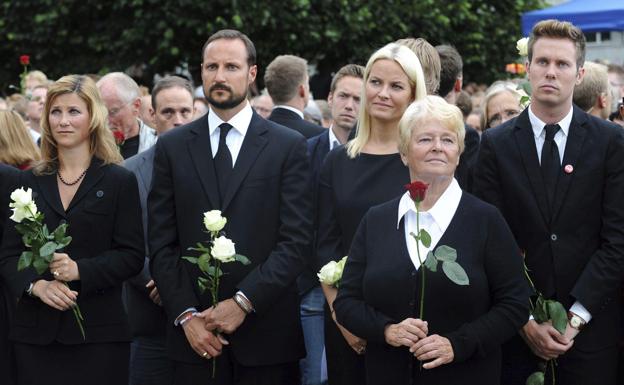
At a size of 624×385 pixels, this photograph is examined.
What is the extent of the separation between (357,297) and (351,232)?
58 centimetres

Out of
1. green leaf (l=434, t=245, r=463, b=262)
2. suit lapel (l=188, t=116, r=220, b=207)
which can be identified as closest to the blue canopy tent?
suit lapel (l=188, t=116, r=220, b=207)

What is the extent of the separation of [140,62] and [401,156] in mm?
14307

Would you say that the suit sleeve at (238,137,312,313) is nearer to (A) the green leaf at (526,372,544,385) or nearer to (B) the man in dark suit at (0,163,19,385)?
(A) the green leaf at (526,372,544,385)

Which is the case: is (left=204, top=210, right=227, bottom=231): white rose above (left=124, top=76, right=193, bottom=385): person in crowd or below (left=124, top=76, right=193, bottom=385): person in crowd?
above

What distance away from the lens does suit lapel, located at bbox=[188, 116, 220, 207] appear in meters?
5.67

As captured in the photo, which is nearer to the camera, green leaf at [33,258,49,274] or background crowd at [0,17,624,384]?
background crowd at [0,17,624,384]

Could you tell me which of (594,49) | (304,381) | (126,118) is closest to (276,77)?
(126,118)

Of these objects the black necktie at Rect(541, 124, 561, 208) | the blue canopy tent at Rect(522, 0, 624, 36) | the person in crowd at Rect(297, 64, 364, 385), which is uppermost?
the blue canopy tent at Rect(522, 0, 624, 36)

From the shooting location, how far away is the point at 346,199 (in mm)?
5559

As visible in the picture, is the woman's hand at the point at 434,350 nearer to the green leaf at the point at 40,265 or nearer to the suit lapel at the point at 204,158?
the suit lapel at the point at 204,158

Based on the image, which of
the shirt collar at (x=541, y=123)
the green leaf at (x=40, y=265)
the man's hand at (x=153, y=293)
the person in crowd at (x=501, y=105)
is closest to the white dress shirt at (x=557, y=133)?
the shirt collar at (x=541, y=123)

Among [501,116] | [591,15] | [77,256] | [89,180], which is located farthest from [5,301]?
[591,15]

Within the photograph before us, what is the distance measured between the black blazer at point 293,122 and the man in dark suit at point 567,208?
11.4ft

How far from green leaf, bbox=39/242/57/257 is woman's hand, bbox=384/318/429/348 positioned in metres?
1.81
